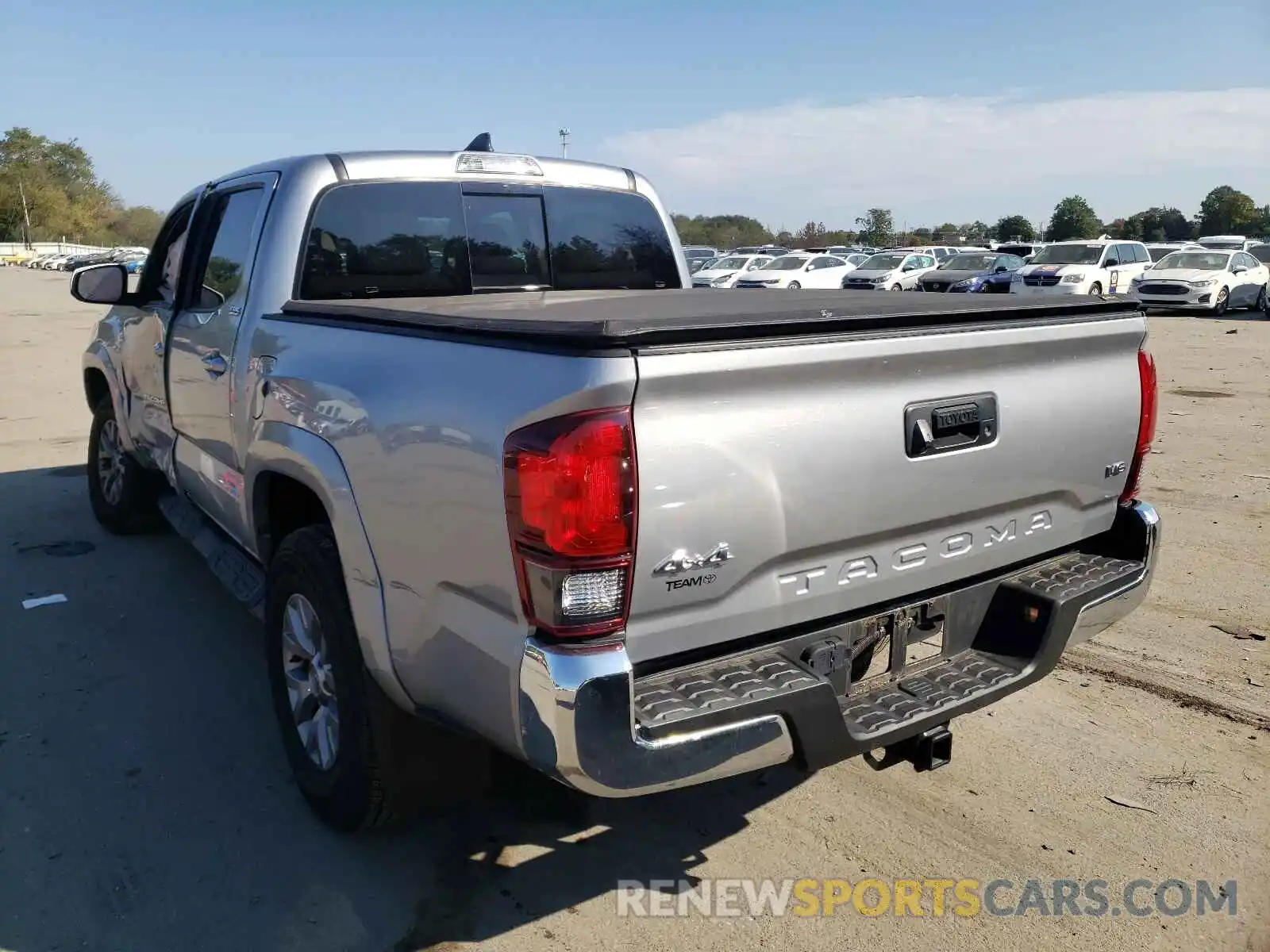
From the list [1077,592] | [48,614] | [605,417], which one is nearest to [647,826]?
[1077,592]

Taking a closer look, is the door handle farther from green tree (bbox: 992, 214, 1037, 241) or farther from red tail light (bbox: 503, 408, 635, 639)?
green tree (bbox: 992, 214, 1037, 241)

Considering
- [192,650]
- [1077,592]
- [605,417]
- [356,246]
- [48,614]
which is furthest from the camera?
[48,614]

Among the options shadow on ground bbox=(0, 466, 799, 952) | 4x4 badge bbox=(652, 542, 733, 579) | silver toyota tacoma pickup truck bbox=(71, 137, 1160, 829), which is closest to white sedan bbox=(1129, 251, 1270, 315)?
silver toyota tacoma pickup truck bbox=(71, 137, 1160, 829)

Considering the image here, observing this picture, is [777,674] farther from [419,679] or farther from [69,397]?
[69,397]

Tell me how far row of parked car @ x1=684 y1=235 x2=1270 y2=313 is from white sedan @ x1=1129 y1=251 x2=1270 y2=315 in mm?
21

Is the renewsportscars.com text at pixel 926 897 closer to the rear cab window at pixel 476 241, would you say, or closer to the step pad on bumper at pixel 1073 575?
the step pad on bumper at pixel 1073 575

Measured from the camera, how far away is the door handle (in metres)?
3.87

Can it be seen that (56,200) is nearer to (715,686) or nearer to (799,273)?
(799,273)

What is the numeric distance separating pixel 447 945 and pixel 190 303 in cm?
310

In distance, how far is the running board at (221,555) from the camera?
378 cm

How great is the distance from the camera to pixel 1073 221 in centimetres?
7162

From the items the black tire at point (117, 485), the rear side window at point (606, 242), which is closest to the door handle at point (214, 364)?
the rear side window at point (606, 242)

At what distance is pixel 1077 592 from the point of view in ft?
9.73

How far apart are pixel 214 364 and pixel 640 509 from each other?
2.52m
